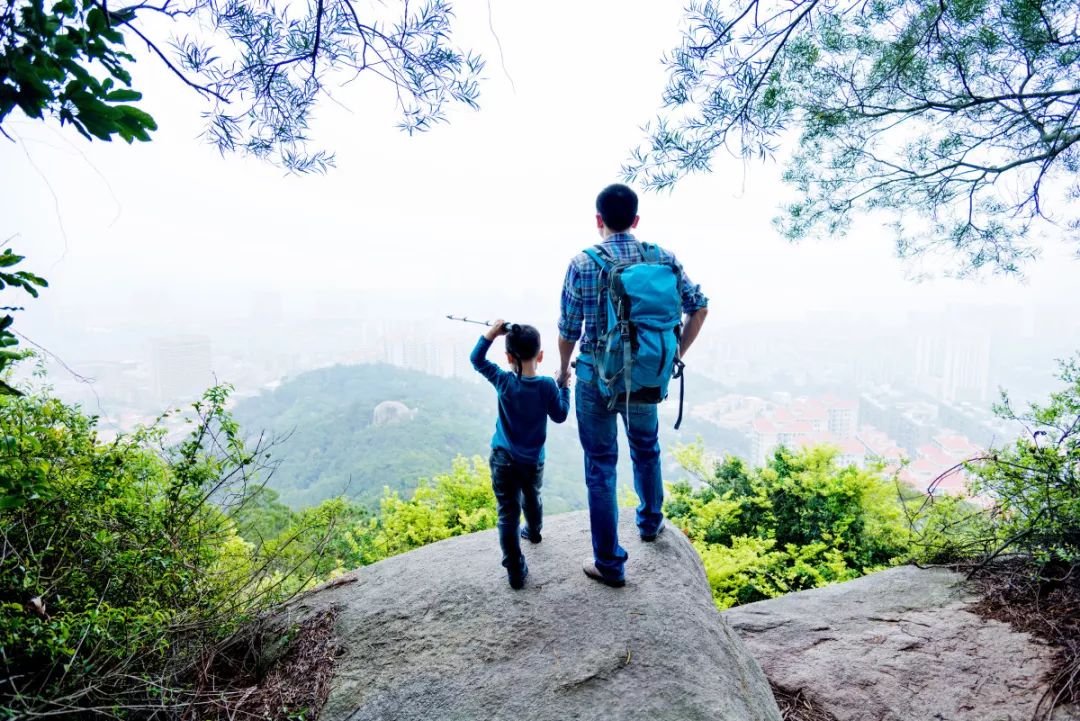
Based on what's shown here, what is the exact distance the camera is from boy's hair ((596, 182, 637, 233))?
2.62 m

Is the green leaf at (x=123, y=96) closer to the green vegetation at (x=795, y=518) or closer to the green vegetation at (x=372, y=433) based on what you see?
the green vegetation at (x=795, y=518)

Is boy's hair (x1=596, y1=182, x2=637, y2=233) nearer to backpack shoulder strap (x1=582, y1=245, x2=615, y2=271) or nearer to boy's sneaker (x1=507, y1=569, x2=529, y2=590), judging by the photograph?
backpack shoulder strap (x1=582, y1=245, x2=615, y2=271)

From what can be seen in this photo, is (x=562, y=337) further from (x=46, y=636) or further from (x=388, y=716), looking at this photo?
(x=46, y=636)

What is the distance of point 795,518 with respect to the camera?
18.7 feet

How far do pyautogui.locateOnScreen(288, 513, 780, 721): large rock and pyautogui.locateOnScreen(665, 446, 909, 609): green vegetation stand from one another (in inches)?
86.3

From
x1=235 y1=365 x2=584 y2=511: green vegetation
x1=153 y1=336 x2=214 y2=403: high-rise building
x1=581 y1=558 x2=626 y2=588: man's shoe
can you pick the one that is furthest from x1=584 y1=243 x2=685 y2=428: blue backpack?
x1=153 y1=336 x2=214 y2=403: high-rise building

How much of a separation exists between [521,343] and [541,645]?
136 centimetres

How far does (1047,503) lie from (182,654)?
4765 mm

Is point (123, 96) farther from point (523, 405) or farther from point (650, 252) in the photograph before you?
point (650, 252)

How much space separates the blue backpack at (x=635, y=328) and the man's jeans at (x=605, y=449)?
107mm

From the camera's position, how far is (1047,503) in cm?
338

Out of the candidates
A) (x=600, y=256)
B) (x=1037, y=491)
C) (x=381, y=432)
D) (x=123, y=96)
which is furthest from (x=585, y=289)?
(x=381, y=432)

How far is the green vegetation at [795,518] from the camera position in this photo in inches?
193

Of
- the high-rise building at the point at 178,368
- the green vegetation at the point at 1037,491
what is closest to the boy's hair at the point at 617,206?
the green vegetation at the point at 1037,491
